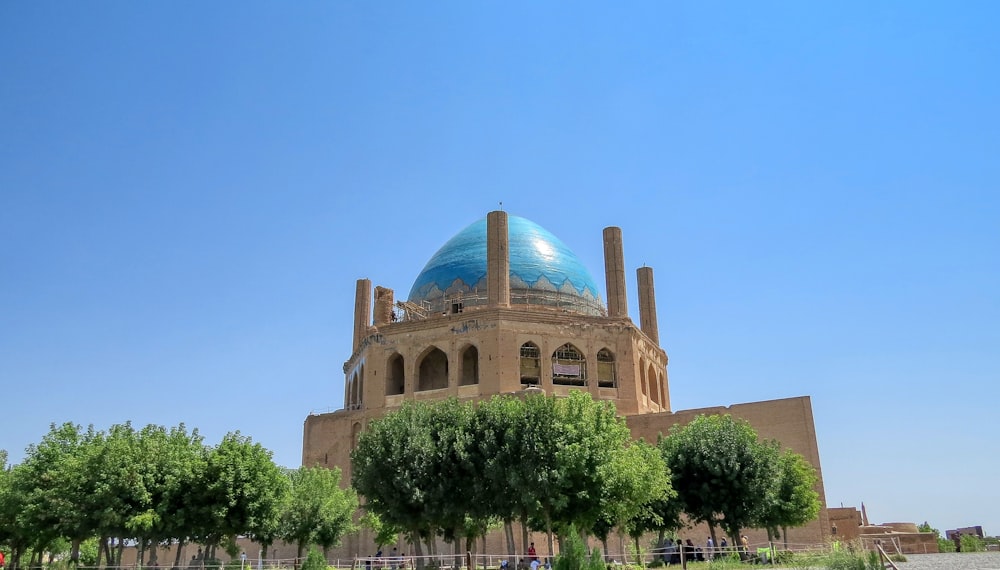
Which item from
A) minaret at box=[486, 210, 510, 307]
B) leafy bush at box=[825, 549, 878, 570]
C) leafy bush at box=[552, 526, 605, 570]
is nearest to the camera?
Answer: leafy bush at box=[825, 549, 878, 570]

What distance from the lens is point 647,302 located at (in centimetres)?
3419

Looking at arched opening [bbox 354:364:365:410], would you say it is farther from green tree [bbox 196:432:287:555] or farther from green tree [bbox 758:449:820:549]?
green tree [bbox 758:449:820:549]

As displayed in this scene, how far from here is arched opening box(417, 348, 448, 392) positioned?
3127cm

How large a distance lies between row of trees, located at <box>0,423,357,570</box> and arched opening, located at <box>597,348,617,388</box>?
1473cm

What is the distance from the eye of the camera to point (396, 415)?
18688 millimetres

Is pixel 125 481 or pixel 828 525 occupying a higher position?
pixel 125 481

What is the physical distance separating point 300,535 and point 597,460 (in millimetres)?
9944

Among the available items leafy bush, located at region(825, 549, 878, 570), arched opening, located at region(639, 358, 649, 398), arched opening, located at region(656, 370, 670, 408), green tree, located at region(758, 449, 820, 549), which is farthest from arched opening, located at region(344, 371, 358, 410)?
leafy bush, located at region(825, 549, 878, 570)

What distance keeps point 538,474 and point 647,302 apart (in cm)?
1945

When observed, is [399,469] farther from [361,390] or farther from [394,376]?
[361,390]

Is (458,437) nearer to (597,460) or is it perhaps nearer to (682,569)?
(597,460)

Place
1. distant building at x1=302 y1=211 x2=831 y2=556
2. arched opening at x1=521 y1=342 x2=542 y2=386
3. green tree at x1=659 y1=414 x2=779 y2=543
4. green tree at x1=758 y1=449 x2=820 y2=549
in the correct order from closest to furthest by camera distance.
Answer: green tree at x1=659 y1=414 x2=779 y2=543
green tree at x1=758 y1=449 x2=820 y2=549
distant building at x1=302 y1=211 x2=831 y2=556
arched opening at x1=521 y1=342 x2=542 y2=386

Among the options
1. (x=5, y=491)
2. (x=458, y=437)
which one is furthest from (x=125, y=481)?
(x=458, y=437)

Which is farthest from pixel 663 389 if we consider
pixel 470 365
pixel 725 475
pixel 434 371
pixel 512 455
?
pixel 512 455
